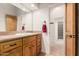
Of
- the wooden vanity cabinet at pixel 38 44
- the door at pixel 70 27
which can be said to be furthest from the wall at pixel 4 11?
the door at pixel 70 27

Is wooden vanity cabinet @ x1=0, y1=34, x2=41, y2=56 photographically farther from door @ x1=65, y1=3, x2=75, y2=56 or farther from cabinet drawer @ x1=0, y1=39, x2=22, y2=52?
door @ x1=65, y1=3, x2=75, y2=56

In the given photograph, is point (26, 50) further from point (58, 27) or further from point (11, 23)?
point (58, 27)

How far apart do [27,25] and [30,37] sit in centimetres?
26

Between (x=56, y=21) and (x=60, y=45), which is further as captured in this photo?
(x=60, y=45)

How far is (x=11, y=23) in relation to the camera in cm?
205

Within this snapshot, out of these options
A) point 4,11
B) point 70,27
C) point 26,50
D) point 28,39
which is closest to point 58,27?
point 70,27

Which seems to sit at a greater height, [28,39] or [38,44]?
[28,39]

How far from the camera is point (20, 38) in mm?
1817

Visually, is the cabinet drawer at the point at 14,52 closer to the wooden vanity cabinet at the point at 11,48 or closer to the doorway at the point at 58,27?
the wooden vanity cabinet at the point at 11,48

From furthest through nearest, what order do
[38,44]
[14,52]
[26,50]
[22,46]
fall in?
[38,44], [26,50], [22,46], [14,52]

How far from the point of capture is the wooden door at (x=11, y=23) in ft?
6.36

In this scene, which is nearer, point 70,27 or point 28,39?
point 70,27

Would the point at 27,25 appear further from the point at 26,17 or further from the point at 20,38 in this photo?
the point at 20,38

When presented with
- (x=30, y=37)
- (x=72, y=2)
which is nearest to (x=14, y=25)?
(x=30, y=37)
